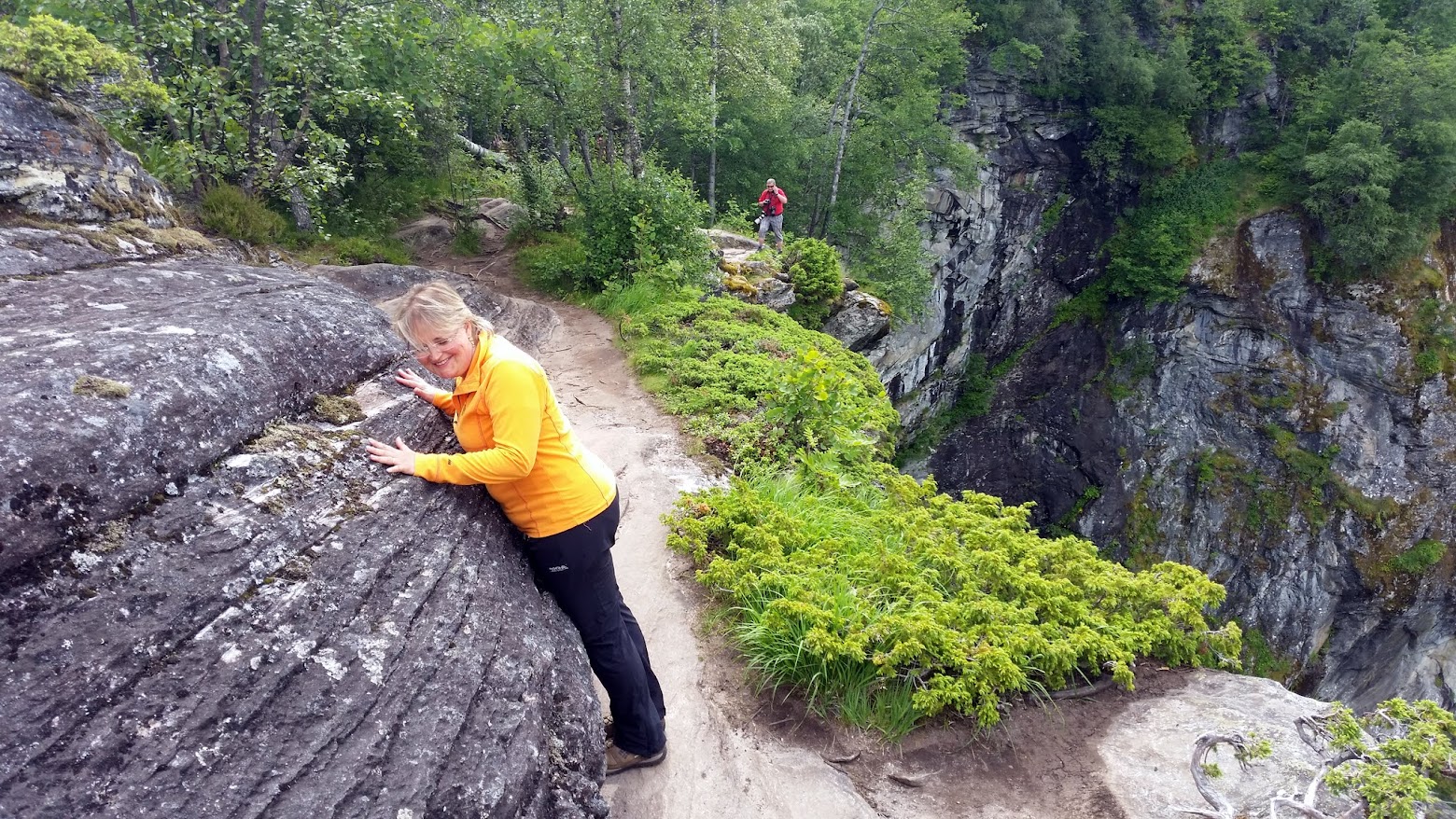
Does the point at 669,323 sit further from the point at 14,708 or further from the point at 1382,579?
the point at 1382,579

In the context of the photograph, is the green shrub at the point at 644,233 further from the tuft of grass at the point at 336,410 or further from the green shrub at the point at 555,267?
the tuft of grass at the point at 336,410

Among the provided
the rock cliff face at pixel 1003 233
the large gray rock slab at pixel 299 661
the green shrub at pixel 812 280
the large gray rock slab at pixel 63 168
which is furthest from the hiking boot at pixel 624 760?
the rock cliff face at pixel 1003 233

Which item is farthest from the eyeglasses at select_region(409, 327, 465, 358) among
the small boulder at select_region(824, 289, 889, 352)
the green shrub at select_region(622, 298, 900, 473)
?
the small boulder at select_region(824, 289, 889, 352)

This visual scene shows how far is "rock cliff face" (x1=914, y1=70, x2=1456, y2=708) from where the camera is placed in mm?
19344

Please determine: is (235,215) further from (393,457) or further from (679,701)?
(679,701)

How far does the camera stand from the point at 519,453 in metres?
2.60

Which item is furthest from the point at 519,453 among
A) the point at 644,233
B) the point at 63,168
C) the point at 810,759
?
the point at 644,233

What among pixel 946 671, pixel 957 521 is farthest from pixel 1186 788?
pixel 957 521

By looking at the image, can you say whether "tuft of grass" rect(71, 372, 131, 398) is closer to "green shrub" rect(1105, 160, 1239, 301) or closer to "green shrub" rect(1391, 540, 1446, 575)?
"green shrub" rect(1391, 540, 1446, 575)

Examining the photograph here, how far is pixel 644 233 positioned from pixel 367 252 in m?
4.04

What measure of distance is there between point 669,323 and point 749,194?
11553 millimetres

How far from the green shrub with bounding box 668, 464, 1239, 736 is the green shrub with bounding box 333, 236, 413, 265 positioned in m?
7.09

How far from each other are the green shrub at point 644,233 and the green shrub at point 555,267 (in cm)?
21

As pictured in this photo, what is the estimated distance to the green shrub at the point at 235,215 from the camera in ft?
25.6
